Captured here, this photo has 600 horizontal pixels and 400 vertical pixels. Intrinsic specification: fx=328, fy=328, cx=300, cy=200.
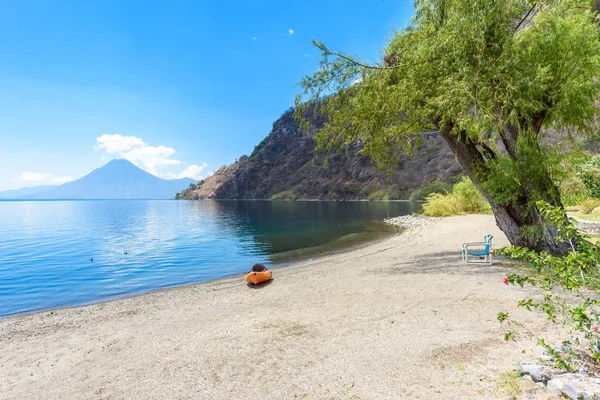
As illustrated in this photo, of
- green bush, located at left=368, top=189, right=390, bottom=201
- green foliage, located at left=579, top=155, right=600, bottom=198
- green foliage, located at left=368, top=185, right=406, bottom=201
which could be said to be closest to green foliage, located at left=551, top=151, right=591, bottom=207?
green foliage, located at left=579, top=155, right=600, bottom=198

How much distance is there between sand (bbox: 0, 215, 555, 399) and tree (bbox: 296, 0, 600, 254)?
2.94m

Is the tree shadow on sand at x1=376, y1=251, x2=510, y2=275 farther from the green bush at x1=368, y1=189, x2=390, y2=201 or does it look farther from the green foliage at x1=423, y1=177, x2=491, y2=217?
the green bush at x1=368, y1=189, x2=390, y2=201

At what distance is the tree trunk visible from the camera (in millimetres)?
9750

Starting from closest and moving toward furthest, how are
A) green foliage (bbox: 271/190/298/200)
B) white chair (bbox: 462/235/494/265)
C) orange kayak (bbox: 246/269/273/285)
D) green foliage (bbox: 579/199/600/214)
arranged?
1. white chair (bbox: 462/235/494/265)
2. orange kayak (bbox: 246/269/273/285)
3. green foliage (bbox: 579/199/600/214)
4. green foliage (bbox: 271/190/298/200)

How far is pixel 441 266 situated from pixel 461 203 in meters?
27.5

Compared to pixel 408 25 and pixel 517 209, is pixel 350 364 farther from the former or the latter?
pixel 408 25

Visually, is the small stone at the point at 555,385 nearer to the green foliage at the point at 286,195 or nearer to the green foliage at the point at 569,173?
the green foliage at the point at 569,173

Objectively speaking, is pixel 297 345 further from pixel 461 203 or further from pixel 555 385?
pixel 461 203

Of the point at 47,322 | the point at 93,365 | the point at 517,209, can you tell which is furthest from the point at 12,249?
the point at 517,209

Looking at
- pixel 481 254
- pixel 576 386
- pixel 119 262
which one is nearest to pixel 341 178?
pixel 119 262

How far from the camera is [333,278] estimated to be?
38.5ft

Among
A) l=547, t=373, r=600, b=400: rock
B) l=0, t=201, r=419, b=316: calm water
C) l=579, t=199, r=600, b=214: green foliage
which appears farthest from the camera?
l=579, t=199, r=600, b=214: green foliage

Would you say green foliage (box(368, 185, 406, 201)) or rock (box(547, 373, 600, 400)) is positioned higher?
green foliage (box(368, 185, 406, 201))

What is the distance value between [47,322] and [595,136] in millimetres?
17743
